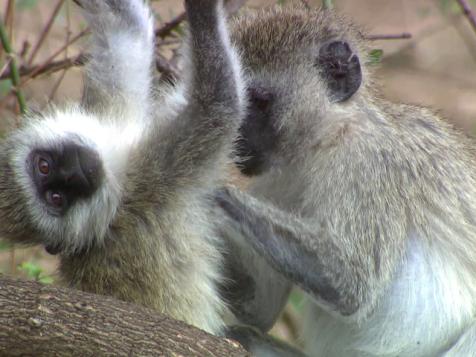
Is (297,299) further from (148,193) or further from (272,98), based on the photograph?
(148,193)

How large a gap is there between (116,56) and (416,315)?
2.20 metres

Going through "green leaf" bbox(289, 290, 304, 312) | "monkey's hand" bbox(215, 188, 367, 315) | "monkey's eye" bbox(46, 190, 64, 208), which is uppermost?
"monkey's hand" bbox(215, 188, 367, 315)

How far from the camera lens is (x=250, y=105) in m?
5.22

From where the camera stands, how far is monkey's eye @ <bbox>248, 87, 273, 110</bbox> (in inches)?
205

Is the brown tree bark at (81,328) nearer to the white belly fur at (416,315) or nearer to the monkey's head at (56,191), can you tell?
the monkey's head at (56,191)

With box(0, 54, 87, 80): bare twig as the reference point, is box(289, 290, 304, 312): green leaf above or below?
below

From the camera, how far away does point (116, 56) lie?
17.9 feet

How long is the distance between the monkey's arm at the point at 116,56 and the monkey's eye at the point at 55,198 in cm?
75

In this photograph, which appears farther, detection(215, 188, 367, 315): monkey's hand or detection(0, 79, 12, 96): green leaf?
detection(0, 79, 12, 96): green leaf

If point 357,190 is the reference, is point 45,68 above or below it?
below

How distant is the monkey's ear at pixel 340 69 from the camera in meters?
5.23

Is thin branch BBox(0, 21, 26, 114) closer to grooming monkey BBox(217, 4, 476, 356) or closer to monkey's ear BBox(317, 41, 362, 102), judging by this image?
grooming monkey BBox(217, 4, 476, 356)

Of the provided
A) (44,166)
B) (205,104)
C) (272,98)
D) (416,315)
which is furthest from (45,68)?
(416,315)

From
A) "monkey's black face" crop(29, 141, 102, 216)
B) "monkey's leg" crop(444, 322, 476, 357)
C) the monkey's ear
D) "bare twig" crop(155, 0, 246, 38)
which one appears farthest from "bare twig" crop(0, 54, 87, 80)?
"monkey's leg" crop(444, 322, 476, 357)
